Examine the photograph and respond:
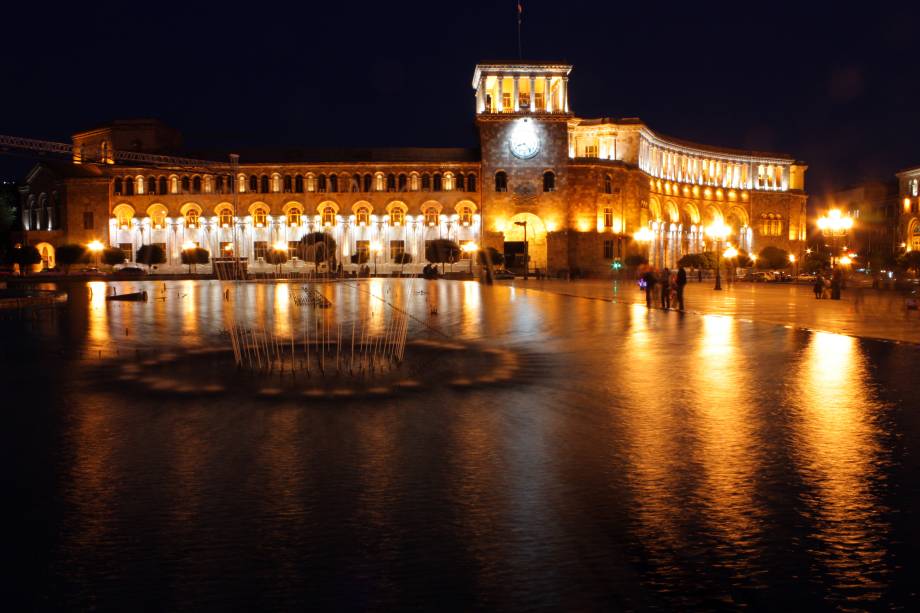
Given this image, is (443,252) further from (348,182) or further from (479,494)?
(479,494)

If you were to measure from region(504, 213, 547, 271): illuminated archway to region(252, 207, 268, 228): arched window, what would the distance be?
2048 cm

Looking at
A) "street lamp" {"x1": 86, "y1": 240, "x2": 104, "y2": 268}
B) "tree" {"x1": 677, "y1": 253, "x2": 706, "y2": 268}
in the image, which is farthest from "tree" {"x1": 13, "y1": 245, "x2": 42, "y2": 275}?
"tree" {"x1": 677, "y1": 253, "x2": 706, "y2": 268}

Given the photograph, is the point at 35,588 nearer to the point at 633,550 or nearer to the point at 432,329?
the point at 633,550

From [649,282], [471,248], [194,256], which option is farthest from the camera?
[471,248]

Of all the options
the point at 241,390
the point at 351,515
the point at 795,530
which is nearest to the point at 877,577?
the point at 795,530

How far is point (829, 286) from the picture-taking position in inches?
1312

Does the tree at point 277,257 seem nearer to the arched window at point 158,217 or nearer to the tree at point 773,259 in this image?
the arched window at point 158,217

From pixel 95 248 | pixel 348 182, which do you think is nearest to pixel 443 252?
pixel 348 182

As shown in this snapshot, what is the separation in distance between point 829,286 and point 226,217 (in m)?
52.9

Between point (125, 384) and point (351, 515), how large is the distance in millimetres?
6630

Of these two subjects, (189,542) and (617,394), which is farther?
(617,394)

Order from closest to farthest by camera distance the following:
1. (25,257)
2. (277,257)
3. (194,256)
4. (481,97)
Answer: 1. (25,257)
2. (194,256)
3. (277,257)
4. (481,97)

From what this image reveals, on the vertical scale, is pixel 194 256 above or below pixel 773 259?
above

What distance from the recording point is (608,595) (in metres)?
4.13
